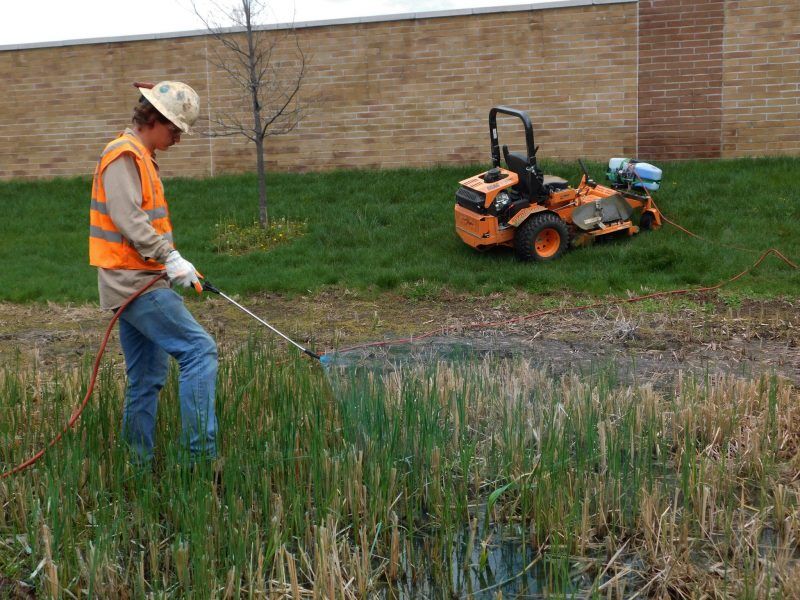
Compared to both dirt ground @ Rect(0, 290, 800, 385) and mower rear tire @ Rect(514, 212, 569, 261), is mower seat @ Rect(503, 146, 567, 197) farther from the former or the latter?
dirt ground @ Rect(0, 290, 800, 385)

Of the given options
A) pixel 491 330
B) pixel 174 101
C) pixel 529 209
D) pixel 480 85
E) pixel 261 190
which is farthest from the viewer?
pixel 480 85

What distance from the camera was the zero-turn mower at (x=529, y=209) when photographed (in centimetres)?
940

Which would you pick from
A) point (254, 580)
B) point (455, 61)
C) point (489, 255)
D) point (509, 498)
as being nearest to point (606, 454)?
point (509, 498)

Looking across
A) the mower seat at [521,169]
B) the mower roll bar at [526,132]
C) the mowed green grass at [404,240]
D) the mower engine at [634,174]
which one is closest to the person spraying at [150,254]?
the mower roll bar at [526,132]

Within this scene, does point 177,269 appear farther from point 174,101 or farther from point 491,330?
point 491,330

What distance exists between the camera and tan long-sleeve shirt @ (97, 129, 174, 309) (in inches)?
163

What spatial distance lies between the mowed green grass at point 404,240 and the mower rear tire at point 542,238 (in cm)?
13

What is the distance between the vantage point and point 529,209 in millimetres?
9445

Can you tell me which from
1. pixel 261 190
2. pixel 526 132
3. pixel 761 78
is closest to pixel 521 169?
pixel 526 132

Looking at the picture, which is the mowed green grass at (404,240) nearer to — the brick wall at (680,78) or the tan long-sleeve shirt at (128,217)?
the brick wall at (680,78)

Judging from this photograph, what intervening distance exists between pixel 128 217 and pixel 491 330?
4207 millimetres

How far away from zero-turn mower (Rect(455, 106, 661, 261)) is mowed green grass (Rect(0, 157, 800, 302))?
0.23 metres

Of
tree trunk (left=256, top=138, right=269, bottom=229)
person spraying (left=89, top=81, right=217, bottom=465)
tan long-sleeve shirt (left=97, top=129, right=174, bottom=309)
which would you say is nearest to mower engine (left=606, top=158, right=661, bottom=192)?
tree trunk (left=256, top=138, right=269, bottom=229)

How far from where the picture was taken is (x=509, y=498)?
13.8 feet
